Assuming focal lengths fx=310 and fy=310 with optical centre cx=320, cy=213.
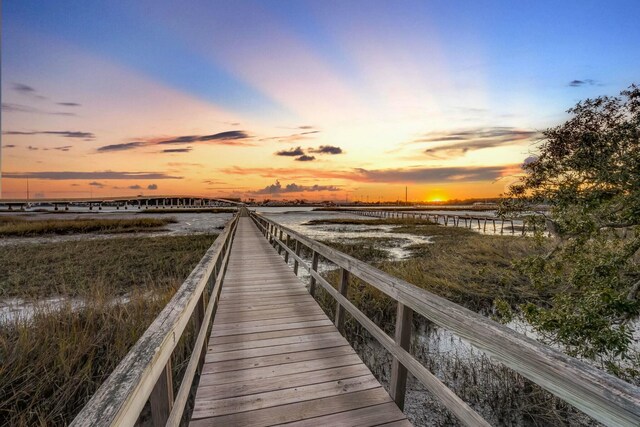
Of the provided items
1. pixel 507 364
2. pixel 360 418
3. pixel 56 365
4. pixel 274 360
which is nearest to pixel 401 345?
pixel 360 418

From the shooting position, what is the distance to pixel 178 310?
2.08m

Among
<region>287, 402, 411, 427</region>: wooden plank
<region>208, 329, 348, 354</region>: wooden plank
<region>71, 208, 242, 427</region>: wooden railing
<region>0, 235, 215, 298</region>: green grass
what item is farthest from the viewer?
<region>0, 235, 215, 298</region>: green grass

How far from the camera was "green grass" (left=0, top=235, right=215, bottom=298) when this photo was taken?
8797 mm

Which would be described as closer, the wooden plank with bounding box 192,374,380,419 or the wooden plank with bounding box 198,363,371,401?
the wooden plank with bounding box 192,374,380,419

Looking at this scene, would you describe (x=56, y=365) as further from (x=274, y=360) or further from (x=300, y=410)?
(x=300, y=410)

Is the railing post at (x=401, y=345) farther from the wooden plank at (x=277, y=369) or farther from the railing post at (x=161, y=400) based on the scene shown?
the railing post at (x=161, y=400)

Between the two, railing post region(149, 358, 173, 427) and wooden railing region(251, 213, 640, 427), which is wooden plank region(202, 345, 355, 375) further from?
railing post region(149, 358, 173, 427)

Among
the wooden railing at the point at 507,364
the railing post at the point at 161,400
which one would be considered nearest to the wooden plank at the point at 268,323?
the wooden railing at the point at 507,364

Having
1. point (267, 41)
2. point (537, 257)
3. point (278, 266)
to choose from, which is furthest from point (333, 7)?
point (537, 257)

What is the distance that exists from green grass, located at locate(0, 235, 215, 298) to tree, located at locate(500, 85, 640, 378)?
25.3ft

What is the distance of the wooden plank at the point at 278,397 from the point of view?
242cm

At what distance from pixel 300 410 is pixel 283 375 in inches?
21.7

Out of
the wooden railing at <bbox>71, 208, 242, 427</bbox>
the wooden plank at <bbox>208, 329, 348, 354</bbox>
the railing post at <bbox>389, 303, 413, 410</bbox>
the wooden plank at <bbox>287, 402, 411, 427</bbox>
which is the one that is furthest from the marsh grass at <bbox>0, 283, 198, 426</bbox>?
the railing post at <bbox>389, 303, 413, 410</bbox>

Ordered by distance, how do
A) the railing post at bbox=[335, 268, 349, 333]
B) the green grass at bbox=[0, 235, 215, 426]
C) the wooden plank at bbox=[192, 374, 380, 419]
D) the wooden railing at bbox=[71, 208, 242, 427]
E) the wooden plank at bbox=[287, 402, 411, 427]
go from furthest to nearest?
the railing post at bbox=[335, 268, 349, 333]
the green grass at bbox=[0, 235, 215, 426]
the wooden plank at bbox=[192, 374, 380, 419]
the wooden plank at bbox=[287, 402, 411, 427]
the wooden railing at bbox=[71, 208, 242, 427]
